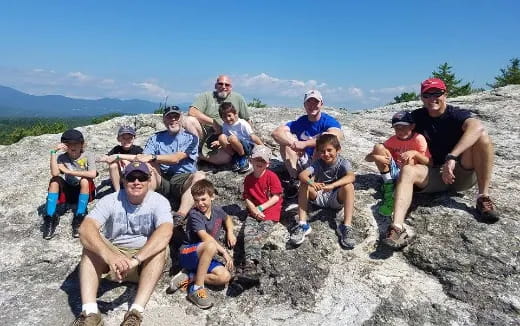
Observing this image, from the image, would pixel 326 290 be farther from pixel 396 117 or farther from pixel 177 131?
pixel 177 131

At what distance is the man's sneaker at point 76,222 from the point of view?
7039mm

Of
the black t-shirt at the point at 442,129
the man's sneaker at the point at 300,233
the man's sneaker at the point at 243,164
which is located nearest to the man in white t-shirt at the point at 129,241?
the man's sneaker at the point at 300,233

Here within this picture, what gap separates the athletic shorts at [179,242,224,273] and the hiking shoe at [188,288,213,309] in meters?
0.36

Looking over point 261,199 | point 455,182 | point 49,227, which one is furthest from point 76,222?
point 455,182

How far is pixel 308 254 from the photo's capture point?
19.3 ft

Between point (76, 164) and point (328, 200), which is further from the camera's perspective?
point (76, 164)

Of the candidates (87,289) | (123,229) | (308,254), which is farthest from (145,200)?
(308,254)

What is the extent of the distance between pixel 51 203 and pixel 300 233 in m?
4.50

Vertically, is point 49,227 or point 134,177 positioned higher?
point 134,177

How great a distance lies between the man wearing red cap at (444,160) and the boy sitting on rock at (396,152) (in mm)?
203

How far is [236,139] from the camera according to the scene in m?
8.03

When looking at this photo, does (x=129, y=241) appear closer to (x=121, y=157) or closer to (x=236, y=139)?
(x=121, y=157)

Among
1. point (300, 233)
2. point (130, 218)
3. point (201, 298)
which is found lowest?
point (201, 298)

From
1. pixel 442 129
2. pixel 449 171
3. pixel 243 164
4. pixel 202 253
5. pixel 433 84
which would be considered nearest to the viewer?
pixel 202 253
